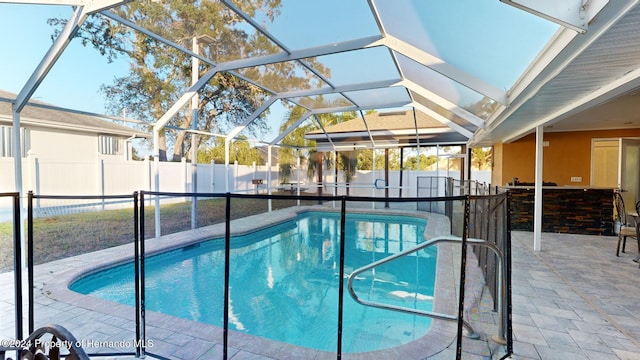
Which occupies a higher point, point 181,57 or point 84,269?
point 181,57

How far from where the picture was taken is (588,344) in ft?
8.75

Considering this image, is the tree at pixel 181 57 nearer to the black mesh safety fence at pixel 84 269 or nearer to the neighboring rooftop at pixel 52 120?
the neighboring rooftop at pixel 52 120

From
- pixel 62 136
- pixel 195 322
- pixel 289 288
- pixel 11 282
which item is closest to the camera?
pixel 195 322

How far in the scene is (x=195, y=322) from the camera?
3.16 metres

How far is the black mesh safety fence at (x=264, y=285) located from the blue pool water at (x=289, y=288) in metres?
0.02

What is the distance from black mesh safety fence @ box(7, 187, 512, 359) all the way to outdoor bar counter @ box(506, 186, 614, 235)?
1.69 meters

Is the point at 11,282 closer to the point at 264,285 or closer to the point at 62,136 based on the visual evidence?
the point at 264,285

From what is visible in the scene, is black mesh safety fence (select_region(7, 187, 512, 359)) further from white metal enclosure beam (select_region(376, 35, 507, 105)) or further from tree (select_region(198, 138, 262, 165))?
tree (select_region(198, 138, 262, 165))

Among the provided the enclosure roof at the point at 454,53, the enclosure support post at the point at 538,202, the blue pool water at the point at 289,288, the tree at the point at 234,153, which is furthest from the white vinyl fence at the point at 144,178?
the enclosure support post at the point at 538,202

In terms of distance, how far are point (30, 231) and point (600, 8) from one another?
4.68 metres

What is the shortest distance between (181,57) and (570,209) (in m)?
12.9

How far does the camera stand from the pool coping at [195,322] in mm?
2613

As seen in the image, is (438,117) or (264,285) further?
(438,117)

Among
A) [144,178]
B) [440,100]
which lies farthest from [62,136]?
[440,100]
